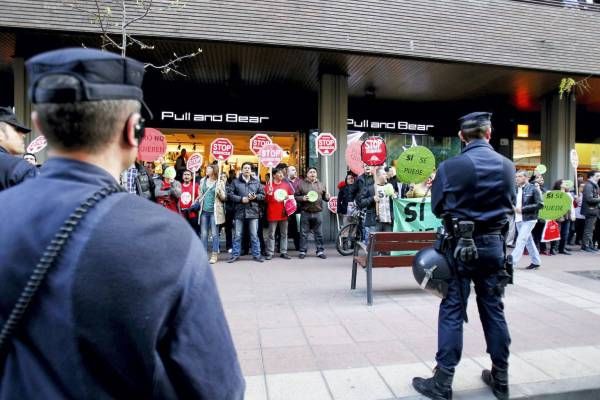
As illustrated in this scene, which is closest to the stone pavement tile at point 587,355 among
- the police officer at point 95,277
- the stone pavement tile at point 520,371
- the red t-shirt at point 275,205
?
the stone pavement tile at point 520,371

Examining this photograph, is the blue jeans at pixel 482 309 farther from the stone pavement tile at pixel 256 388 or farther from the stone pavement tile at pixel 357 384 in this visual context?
the stone pavement tile at pixel 256 388

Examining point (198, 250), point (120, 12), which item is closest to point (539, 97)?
point (120, 12)

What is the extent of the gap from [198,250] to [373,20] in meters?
10.4

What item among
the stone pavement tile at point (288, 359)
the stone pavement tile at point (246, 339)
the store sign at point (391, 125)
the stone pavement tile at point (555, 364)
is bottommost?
the stone pavement tile at point (555, 364)

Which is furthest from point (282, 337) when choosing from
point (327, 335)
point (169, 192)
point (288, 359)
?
point (169, 192)

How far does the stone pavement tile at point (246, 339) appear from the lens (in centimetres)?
447

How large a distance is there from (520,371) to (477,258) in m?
1.37

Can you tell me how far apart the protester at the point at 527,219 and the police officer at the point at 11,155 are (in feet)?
27.6

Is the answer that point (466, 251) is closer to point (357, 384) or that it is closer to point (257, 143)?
point (357, 384)

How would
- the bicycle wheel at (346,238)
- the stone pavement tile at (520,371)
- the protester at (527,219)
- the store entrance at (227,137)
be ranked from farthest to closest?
1. the store entrance at (227,137)
2. the bicycle wheel at (346,238)
3. the protester at (527,219)
4. the stone pavement tile at (520,371)

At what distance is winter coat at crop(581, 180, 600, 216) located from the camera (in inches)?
447

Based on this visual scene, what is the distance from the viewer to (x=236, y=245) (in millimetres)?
9305

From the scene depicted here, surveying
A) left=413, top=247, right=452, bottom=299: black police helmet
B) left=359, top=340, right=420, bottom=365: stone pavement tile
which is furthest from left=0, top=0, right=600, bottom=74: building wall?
left=413, top=247, right=452, bottom=299: black police helmet

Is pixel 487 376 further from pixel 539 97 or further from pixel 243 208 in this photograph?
pixel 539 97
